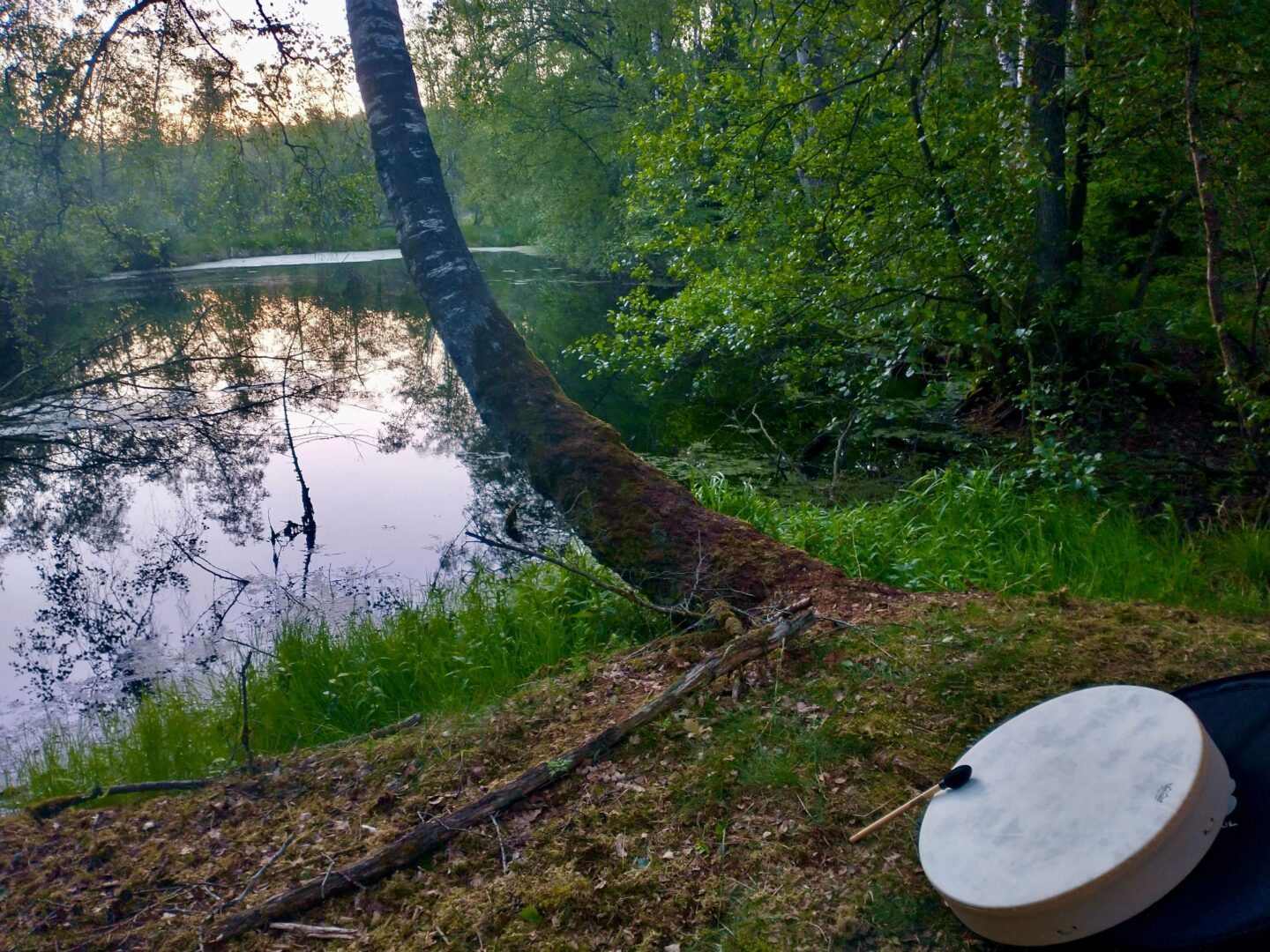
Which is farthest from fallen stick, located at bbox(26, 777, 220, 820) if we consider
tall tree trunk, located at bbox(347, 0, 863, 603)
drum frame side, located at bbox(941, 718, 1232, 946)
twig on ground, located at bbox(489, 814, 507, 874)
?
drum frame side, located at bbox(941, 718, 1232, 946)

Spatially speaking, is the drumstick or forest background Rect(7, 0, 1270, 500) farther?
forest background Rect(7, 0, 1270, 500)

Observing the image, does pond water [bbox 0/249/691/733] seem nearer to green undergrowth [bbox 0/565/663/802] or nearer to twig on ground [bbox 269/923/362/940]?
green undergrowth [bbox 0/565/663/802]

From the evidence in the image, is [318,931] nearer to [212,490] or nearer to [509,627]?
[509,627]

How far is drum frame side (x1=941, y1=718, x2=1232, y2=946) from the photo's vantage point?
1.96 metres

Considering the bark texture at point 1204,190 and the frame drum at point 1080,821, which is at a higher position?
the bark texture at point 1204,190

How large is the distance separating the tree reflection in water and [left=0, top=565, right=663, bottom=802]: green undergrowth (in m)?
0.95

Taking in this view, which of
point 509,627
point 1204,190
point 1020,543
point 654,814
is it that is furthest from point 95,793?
point 1204,190

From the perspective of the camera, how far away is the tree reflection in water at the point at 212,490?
710cm

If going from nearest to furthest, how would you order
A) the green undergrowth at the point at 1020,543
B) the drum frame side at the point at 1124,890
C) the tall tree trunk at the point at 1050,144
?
the drum frame side at the point at 1124,890 → the green undergrowth at the point at 1020,543 → the tall tree trunk at the point at 1050,144

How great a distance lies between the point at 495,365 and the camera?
6.27 meters

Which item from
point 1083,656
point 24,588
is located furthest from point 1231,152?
point 24,588

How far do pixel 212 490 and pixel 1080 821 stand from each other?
1038 cm

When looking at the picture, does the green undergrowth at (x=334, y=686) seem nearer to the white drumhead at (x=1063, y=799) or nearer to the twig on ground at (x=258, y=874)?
the twig on ground at (x=258, y=874)

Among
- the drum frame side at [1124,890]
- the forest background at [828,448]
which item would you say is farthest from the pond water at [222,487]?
the drum frame side at [1124,890]
